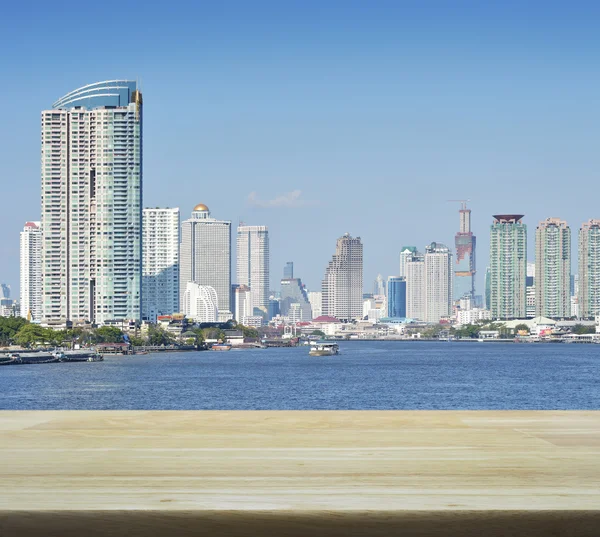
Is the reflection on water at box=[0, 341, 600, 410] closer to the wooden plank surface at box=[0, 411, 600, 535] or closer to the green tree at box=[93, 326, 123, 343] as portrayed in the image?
the wooden plank surface at box=[0, 411, 600, 535]

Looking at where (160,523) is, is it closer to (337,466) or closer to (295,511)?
(295,511)

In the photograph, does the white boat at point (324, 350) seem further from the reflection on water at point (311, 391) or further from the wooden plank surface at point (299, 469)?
the wooden plank surface at point (299, 469)

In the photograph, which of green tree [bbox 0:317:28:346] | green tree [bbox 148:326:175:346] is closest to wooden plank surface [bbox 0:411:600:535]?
green tree [bbox 0:317:28:346]

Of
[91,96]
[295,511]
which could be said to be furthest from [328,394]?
[91,96]

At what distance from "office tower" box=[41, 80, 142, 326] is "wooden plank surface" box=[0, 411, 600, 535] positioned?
543ft

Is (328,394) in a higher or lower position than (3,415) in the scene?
lower

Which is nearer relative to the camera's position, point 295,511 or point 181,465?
point 295,511

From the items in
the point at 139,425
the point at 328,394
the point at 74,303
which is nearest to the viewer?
the point at 139,425

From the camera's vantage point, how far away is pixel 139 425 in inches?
303

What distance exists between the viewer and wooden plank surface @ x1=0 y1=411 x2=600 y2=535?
4.92m

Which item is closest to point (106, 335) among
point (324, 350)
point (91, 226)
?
point (91, 226)

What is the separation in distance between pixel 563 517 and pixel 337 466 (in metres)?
1.51

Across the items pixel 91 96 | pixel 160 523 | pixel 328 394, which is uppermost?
pixel 91 96

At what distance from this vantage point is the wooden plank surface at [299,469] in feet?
16.1
